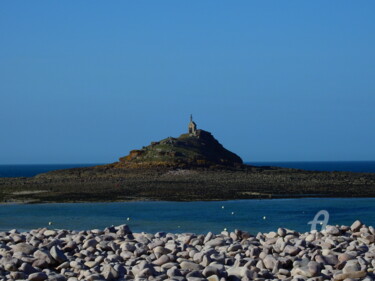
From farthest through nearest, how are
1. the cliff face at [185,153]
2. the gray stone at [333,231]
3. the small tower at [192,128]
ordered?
the small tower at [192,128], the cliff face at [185,153], the gray stone at [333,231]

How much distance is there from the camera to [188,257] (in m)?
12.1

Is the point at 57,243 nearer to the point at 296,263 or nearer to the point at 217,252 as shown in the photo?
the point at 217,252

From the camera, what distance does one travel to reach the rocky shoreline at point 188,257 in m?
10.8

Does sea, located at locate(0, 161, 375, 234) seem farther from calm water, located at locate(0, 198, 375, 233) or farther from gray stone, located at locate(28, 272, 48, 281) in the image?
gray stone, located at locate(28, 272, 48, 281)

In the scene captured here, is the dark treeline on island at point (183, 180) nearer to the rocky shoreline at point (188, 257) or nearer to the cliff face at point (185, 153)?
the cliff face at point (185, 153)

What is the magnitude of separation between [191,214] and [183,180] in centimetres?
3132

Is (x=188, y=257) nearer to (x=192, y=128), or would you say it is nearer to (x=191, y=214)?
(x=191, y=214)

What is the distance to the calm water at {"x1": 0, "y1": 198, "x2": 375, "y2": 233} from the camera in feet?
111

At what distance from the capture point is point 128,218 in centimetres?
3725

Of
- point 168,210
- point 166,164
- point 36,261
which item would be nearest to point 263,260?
point 36,261

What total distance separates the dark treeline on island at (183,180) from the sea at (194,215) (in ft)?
14.8

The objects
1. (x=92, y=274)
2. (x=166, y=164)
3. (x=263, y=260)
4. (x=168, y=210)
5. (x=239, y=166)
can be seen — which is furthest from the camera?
(x=239, y=166)

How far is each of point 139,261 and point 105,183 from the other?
56847 millimetres

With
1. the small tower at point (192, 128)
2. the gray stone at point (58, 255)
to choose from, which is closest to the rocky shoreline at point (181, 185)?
the small tower at point (192, 128)
